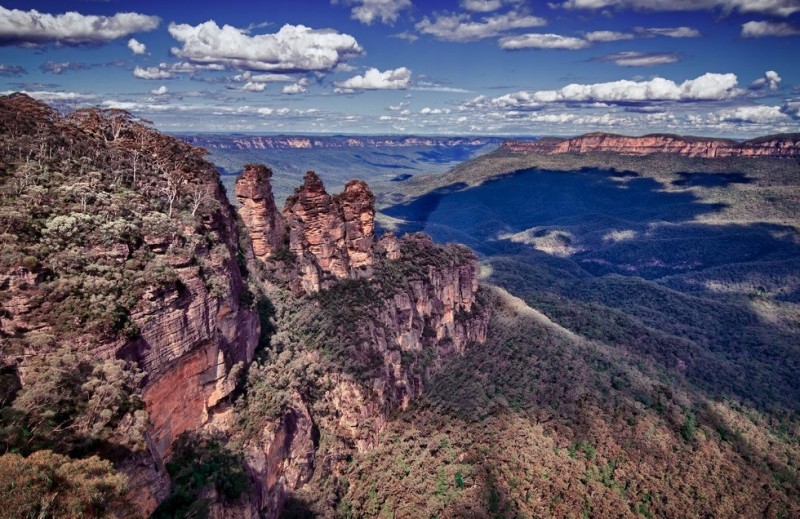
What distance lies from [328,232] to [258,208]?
8.60 m

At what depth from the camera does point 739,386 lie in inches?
3152

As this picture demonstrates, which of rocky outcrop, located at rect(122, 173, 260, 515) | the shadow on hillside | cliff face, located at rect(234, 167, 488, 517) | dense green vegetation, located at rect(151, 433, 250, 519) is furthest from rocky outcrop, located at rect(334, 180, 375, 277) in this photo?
the shadow on hillside

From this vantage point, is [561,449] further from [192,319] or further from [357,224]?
[192,319]

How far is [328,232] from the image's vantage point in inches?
2237

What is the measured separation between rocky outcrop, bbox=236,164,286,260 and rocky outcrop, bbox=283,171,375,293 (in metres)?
2.44

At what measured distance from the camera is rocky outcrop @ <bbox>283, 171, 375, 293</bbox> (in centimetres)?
5531

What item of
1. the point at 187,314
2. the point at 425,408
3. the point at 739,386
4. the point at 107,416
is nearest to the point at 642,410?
the point at 425,408

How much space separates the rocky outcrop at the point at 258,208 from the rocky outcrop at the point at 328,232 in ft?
8.01

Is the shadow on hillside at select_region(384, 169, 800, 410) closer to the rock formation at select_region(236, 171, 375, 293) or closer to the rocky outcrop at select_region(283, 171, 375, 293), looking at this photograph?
the rocky outcrop at select_region(283, 171, 375, 293)

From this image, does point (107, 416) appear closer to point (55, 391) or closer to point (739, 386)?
point (55, 391)

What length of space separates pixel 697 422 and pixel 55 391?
220 feet

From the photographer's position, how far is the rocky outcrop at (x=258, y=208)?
168 ft

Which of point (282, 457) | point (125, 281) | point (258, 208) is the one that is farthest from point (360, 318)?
point (125, 281)

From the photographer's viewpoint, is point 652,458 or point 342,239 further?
point 342,239
